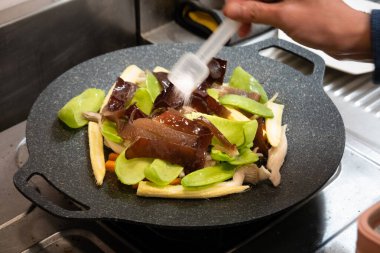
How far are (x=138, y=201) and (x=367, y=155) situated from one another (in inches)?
19.7

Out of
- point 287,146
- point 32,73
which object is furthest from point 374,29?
point 32,73

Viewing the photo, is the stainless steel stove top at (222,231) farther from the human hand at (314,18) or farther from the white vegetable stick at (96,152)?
the human hand at (314,18)

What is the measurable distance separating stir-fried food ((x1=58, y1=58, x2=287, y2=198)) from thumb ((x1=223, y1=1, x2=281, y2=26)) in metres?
0.20

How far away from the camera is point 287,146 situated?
1.02 m

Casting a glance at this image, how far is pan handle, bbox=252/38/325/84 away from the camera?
1147mm

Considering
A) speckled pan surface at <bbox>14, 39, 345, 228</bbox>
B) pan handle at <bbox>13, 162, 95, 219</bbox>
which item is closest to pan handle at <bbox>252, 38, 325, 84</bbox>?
speckled pan surface at <bbox>14, 39, 345, 228</bbox>

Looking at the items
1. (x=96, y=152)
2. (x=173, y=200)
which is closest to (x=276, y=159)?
(x=173, y=200)

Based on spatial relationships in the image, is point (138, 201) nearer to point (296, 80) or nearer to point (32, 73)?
point (296, 80)

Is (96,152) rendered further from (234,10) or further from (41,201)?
(234,10)

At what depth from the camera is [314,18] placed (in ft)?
2.74

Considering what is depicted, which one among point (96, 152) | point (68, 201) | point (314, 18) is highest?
point (314, 18)

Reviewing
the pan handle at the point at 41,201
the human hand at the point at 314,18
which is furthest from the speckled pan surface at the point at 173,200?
the human hand at the point at 314,18

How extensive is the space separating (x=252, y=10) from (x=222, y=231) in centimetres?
37

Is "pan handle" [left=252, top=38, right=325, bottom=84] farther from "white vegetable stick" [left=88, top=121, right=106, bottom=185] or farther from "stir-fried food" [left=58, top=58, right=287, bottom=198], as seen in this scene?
"white vegetable stick" [left=88, top=121, right=106, bottom=185]
